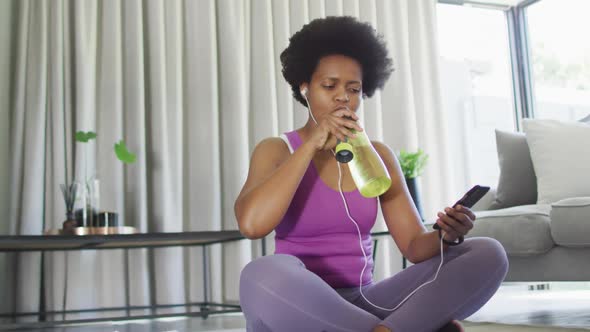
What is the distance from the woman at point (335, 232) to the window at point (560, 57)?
2950 millimetres

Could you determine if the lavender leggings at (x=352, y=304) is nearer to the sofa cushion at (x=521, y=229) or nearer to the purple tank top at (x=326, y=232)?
the purple tank top at (x=326, y=232)

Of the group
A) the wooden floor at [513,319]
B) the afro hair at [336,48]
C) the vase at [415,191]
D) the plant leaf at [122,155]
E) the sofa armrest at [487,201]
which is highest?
the afro hair at [336,48]

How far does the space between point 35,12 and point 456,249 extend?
2619mm

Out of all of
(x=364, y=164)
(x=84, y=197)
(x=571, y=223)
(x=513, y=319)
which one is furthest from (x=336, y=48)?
(x=84, y=197)

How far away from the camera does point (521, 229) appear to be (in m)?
2.53

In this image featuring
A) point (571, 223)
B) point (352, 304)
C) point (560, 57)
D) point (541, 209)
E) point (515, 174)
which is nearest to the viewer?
point (352, 304)

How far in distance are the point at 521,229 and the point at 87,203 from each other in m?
1.78

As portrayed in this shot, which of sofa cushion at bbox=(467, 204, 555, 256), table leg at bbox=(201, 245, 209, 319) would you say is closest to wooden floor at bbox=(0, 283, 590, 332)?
table leg at bbox=(201, 245, 209, 319)

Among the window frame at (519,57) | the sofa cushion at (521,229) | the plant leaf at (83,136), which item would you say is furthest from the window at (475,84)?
the plant leaf at (83,136)

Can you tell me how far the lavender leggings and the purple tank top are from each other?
16cm

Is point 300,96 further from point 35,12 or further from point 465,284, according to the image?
point 35,12

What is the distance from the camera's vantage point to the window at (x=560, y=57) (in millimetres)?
4328

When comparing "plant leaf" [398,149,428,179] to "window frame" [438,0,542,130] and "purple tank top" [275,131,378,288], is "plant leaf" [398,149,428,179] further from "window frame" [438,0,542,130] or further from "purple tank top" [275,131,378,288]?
"purple tank top" [275,131,378,288]

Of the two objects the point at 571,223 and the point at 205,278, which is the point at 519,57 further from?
the point at 205,278
